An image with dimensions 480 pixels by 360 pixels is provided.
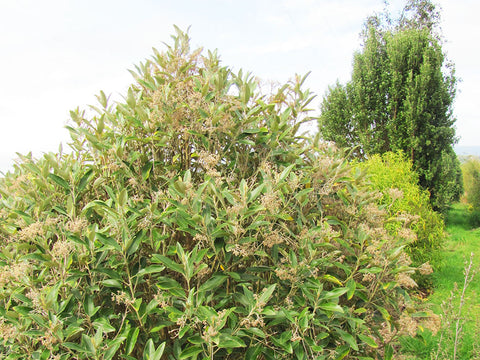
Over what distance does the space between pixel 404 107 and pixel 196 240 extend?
52.8ft

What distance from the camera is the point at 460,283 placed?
32.6ft

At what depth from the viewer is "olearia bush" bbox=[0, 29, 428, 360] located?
77.9 inches

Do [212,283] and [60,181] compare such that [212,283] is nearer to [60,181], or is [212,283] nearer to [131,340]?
[131,340]

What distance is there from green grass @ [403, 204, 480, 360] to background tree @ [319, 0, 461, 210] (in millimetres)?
1968

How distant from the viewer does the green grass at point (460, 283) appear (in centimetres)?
571

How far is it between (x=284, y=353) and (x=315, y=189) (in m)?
1.01

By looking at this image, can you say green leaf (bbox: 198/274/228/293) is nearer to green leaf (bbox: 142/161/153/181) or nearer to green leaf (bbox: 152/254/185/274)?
green leaf (bbox: 152/254/185/274)

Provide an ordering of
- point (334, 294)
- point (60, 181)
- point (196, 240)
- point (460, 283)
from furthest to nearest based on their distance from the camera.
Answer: point (460, 283) < point (60, 181) < point (196, 240) < point (334, 294)

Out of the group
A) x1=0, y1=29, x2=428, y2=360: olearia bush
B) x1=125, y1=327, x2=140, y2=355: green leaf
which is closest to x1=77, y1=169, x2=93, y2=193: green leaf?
x1=0, y1=29, x2=428, y2=360: olearia bush

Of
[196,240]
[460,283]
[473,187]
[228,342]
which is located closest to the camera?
[228,342]

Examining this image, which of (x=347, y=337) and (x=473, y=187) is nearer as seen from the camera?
(x=347, y=337)

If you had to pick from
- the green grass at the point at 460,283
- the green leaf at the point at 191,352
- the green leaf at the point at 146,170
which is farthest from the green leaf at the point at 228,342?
the green grass at the point at 460,283

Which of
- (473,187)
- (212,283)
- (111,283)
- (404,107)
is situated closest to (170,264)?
(212,283)

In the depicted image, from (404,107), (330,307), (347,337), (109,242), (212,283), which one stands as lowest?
(347,337)
